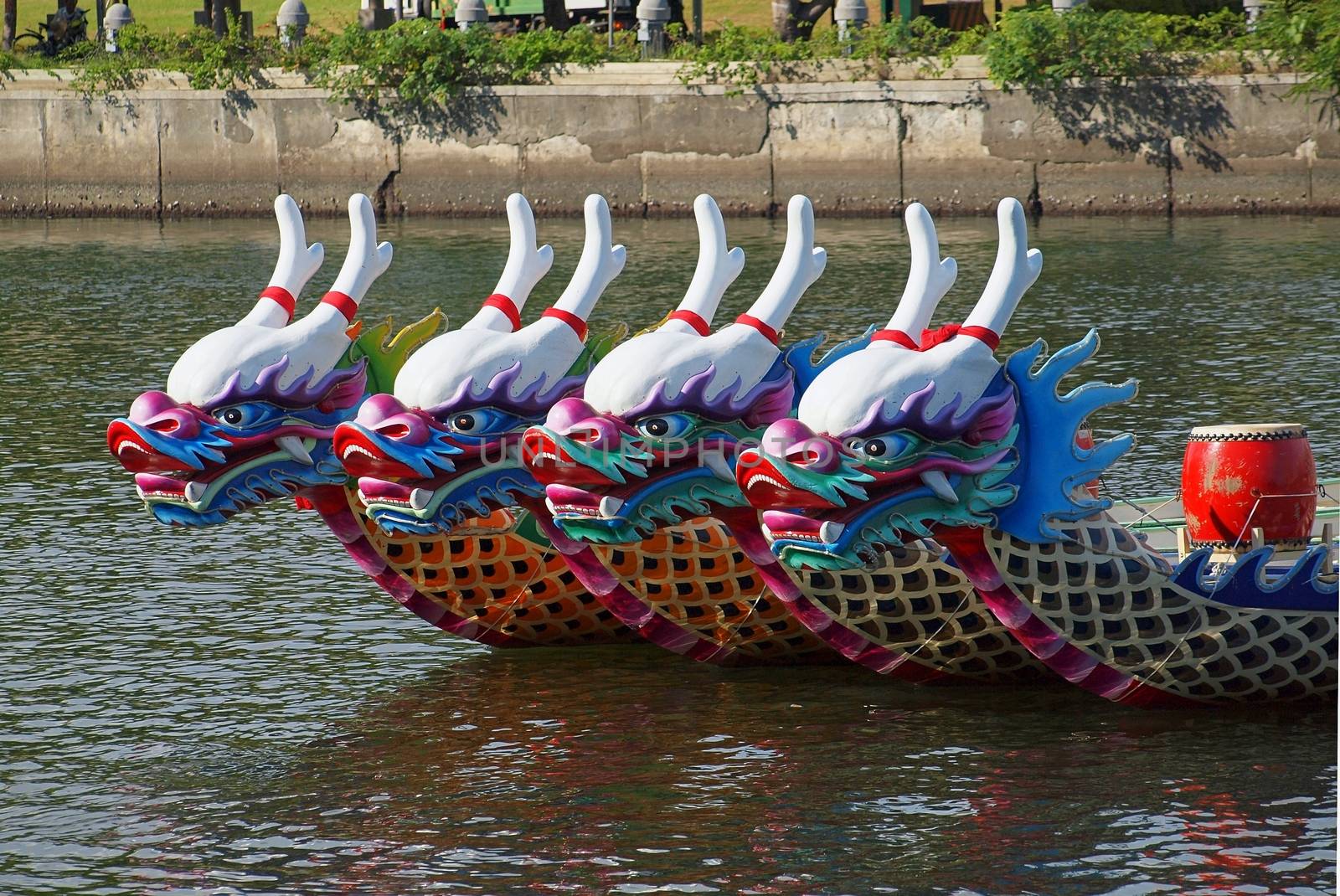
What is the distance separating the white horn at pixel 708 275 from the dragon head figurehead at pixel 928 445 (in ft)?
3.17

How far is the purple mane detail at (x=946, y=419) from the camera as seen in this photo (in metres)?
8.78

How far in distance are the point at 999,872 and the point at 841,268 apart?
19432 mm

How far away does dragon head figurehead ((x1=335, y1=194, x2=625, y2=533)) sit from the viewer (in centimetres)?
958

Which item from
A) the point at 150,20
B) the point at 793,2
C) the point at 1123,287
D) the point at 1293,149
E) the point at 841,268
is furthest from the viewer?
the point at 150,20

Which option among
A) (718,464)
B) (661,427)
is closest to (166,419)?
(661,427)

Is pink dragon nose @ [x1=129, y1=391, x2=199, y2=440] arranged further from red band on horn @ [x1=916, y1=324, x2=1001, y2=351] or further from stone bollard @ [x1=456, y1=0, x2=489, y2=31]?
stone bollard @ [x1=456, y1=0, x2=489, y2=31]

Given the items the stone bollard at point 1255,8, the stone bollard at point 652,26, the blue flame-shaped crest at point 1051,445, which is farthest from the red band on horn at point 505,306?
the stone bollard at point 652,26

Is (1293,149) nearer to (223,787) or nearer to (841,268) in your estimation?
(841,268)

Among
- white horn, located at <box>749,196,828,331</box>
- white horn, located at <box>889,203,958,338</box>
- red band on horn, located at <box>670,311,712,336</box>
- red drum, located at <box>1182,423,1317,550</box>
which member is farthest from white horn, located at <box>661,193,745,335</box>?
red drum, located at <box>1182,423,1317,550</box>

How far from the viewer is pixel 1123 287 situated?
1001 inches

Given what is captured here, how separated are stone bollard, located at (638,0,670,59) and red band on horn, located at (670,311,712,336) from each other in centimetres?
2610

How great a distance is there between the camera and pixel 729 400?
9.43 meters

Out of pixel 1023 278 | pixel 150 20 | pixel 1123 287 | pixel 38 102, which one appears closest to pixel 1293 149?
pixel 1123 287

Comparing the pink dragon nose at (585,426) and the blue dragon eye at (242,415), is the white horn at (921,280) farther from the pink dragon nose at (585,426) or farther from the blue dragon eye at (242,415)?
the blue dragon eye at (242,415)
